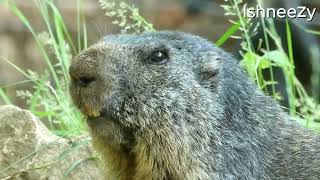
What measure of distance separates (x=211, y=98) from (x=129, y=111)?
454 millimetres

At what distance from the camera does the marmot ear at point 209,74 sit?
13.9ft

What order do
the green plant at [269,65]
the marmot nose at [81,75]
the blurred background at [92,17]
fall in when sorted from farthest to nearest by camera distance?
1. the blurred background at [92,17]
2. the green plant at [269,65]
3. the marmot nose at [81,75]

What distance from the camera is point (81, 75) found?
3.95m

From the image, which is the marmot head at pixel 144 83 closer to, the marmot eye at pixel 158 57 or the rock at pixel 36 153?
the marmot eye at pixel 158 57

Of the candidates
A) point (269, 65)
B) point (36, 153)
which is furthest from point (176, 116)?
point (269, 65)

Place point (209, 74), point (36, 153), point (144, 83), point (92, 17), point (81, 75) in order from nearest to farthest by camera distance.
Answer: point (81, 75)
point (144, 83)
point (209, 74)
point (36, 153)
point (92, 17)

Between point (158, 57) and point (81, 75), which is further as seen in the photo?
point (158, 57)

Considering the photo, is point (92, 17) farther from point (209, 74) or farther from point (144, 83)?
point (144, 83)

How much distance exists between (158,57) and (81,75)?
441 mm

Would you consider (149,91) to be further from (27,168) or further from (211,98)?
(27,168)

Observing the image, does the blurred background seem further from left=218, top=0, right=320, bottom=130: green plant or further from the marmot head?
the marmot head

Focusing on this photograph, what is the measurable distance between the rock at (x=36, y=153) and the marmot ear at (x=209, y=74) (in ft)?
2.94

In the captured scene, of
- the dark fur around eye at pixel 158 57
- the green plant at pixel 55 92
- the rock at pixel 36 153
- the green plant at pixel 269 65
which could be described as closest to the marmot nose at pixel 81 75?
the dark fur around eye at pixel 158 57

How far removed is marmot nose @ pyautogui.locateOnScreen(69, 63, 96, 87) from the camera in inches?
155
